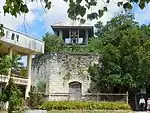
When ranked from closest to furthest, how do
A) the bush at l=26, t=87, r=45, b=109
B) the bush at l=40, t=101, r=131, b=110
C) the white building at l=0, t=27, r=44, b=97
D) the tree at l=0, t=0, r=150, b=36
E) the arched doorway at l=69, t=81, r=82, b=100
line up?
the tree at l=0, t=0, r=150, b=36, the bush at l=26, t=87, r=45, b=109, the bush at l=40, t=101, r=131, b=110, the white building at l=0, t=27, r=44, b=97, the arched doorway at l=69, t=81, r=82, b=100

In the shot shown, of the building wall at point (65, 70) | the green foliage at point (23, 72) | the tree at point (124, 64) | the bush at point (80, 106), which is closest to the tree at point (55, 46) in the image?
the building wall at point (65, 70)

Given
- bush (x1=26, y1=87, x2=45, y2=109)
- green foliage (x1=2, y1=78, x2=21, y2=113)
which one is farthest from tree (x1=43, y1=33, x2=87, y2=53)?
green foliage (x1=2, y1=78, x2=21, y2=113)

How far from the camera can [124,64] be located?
26531 mm

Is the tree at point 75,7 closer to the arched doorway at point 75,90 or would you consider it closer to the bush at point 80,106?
the bush at point 80,106

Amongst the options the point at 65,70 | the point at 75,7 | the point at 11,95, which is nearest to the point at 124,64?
the point at 65,70

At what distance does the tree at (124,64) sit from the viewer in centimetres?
2598

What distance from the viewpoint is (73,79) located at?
2912 centimetres

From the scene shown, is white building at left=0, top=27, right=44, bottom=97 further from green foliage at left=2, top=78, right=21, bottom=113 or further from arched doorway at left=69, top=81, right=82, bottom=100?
green foliage at left=2, top=78, right=21, bottom=113

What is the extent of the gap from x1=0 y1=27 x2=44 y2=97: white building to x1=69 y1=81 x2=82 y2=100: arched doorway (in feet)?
10.1

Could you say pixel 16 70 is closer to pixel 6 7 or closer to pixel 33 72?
pixel 33 72

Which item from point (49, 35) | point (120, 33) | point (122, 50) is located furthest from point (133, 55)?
point (49, 35)

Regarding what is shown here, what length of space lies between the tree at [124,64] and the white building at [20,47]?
168 inches

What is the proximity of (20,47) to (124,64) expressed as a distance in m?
6.94

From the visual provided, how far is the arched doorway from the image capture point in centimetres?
2816
